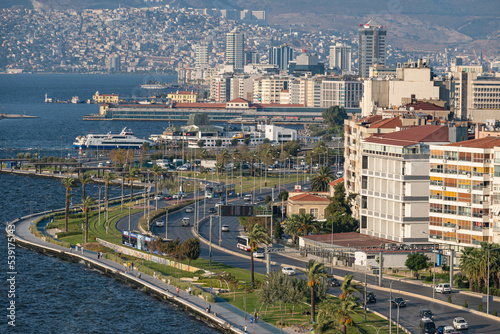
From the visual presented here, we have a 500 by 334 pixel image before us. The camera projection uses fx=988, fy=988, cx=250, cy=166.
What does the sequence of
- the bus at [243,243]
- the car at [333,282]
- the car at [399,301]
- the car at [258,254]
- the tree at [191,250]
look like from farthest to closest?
the bus at [243,243]
the car at [258,254]
the tree at [191,250]
the car at [333,282]
the car at [399,301]

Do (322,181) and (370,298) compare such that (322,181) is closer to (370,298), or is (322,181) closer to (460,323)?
(370,298)

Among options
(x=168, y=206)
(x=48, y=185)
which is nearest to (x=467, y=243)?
(x=168, y=206)

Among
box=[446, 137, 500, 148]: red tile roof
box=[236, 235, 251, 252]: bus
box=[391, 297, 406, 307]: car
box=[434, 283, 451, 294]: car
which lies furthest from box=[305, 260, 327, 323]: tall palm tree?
box=[236, 235, 251, 252]: bus

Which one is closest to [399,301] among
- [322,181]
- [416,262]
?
[416,262]

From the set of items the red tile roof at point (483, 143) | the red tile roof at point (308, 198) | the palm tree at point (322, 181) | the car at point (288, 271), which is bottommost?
the car at point (288, 271)

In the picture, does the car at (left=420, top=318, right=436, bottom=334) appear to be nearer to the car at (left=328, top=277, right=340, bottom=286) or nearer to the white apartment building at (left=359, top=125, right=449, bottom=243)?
the car at (left=328, top=277, right=340, bottom=286)

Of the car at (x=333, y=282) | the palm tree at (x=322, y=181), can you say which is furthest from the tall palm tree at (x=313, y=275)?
the palm tree at (x=322, y=181)

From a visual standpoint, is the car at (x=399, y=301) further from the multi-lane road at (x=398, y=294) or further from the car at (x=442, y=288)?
the car at (x=442, y=288)
